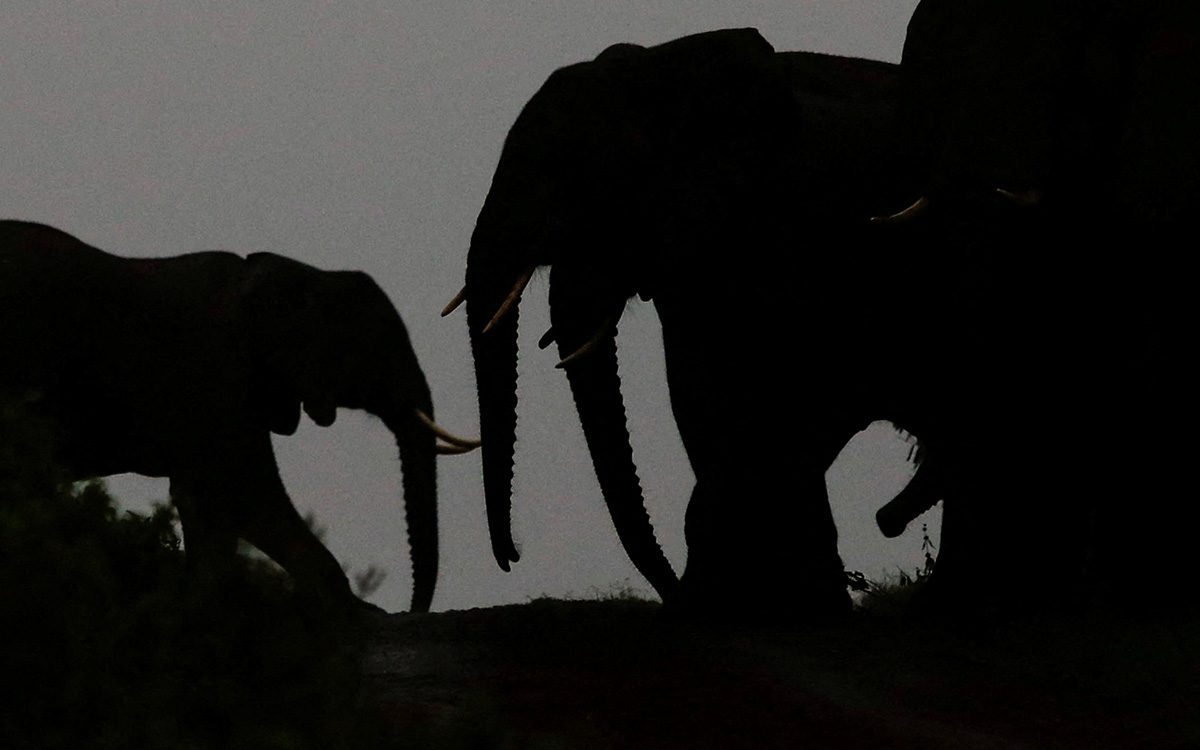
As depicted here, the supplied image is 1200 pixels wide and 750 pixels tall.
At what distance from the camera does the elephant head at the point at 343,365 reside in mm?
12047

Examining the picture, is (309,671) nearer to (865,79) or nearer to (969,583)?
(969,583)

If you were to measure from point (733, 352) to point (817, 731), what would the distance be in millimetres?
2986

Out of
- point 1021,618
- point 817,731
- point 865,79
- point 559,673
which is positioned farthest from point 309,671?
point 865,79

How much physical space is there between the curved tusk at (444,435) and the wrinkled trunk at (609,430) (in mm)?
2753

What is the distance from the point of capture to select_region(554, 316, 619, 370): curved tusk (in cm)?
947

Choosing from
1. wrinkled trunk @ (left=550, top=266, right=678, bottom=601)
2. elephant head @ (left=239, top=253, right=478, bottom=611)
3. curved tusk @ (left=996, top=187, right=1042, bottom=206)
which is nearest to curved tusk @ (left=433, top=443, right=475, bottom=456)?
elephant head @ (left=239, top=253, right=478, bottom=611)

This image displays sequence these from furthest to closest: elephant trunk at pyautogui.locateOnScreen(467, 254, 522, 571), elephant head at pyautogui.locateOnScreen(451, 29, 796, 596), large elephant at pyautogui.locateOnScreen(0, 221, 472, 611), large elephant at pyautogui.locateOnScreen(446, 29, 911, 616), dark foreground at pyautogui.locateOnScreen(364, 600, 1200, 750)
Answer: large elephant at pyautogui.locateOnScreen(0, 221, 472, 611), elephant trunk at pyautogui.locateOnScreen(467, 254, 522, 571), elephant head at pyautogui.locateOnScreen(451, 29, 796, 596), large elephant at pyautogui.locateOnScreen(446, 29, 911, 616), dark foreground at pyautogui.locateOnScreen(364, 600, 1200, 750)

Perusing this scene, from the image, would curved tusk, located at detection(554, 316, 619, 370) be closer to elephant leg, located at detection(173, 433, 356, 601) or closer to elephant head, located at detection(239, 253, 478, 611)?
elephant leg, located at detection(173, 433, 356, 601)

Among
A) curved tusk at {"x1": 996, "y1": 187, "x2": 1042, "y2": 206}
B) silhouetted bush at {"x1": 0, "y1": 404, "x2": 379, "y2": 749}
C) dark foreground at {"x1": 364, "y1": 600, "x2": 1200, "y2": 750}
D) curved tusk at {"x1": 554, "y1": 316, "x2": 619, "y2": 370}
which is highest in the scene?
curved tusk at {"x1": 996, "y1": 187, "x2": 1042, "y2": 206}

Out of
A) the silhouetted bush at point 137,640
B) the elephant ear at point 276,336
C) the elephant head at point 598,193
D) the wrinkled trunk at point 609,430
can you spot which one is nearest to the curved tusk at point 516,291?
the elephant head at point 598,193

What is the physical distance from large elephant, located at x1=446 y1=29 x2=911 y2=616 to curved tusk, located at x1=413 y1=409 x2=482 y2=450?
2871 mm

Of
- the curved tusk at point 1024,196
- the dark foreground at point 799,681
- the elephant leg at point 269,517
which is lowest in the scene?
the dark foreground at point 799,681

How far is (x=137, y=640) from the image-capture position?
4590mm

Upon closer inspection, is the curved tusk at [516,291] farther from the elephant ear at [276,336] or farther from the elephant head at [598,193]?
the elephant ear at [276,336]
